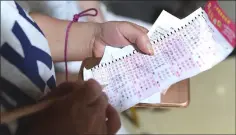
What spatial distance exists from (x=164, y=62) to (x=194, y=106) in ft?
2.05

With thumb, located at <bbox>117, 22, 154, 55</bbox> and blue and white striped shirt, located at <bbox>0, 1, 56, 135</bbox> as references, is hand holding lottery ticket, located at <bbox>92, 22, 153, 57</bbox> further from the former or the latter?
blue and white striped shirt, located at <bbox>0, 1, 56, 135</bbox>

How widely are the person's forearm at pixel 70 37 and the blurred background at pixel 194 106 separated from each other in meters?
0.47

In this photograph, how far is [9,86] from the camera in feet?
1.59

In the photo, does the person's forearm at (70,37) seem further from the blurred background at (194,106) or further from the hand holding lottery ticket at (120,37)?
the blurred background at (194,106)

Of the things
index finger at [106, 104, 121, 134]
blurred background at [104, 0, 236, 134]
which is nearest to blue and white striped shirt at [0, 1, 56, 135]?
index finger at [106, 104, 121, 134]

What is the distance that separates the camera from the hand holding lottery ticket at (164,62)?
2.14 ft

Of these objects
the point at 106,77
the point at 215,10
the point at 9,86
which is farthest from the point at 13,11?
the point at 215,10

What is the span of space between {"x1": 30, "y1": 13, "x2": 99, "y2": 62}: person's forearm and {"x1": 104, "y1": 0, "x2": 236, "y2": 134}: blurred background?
1.54 ft

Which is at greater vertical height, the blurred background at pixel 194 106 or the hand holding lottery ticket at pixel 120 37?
the hand holding lottery ticket at pixel 120 37

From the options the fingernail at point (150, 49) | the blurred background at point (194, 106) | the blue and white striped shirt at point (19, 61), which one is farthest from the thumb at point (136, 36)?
the blurred background at point (194, 106)

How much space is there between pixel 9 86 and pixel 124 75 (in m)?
0.24

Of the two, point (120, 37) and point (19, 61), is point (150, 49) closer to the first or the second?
point (120, 37)

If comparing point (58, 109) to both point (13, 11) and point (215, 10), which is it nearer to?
point (13, 11)

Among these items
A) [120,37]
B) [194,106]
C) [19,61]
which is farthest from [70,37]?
[194,106]
